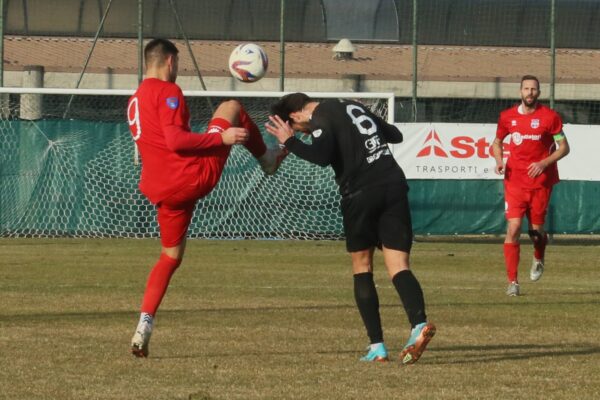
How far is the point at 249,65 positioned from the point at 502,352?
9555mm

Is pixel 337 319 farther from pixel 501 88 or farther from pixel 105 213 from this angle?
pixel 501 88

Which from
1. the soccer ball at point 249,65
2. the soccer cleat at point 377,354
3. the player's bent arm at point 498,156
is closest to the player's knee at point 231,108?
the soccer cleat at point 377,354

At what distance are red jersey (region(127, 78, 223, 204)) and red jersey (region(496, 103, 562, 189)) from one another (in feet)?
21.9

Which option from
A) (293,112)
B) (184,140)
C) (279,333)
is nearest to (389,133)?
(293,112)

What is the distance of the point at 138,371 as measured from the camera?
26.7ft

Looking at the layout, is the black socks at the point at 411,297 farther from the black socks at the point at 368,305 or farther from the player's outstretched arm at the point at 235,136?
the player's outstretched arm at the point at 235,136

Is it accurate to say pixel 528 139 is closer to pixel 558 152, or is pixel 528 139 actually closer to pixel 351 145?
pixel 558 152

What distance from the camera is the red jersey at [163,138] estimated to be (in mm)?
8750

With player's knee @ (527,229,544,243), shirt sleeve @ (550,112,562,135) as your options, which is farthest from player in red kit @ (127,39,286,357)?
player's knee @ (527,229,544,243)

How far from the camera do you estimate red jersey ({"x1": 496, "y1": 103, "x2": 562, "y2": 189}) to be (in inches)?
583

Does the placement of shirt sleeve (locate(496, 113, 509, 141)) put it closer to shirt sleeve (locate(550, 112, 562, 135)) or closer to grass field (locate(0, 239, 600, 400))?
shirt sleeve (locate(550, 112, 562, 135))

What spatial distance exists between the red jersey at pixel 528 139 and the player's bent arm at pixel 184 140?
6.71m

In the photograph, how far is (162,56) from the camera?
29.2 feet

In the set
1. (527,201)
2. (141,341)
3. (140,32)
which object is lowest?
(141,341)
